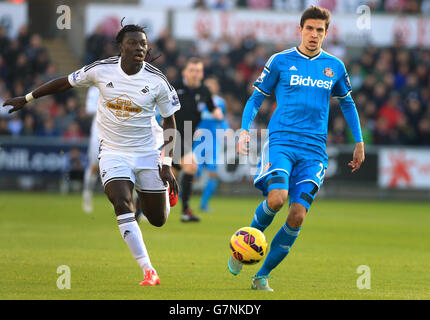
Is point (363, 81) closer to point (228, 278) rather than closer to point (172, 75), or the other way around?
point (172, 75)

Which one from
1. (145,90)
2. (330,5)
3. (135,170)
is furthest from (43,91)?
(330,5)

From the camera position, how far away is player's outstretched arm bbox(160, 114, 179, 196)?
798 centimetres

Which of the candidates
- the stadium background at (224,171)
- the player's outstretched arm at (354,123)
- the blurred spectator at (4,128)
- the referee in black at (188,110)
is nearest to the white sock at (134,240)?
the stadium background at (224,171)

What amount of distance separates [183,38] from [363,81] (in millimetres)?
6493

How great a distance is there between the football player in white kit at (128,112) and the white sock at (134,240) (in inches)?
1.7

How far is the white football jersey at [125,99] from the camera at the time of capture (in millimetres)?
7926

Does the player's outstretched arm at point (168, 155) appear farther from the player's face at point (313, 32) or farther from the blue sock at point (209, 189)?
the blue sock at point (209, 189)

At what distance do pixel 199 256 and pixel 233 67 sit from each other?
16529 millimetres

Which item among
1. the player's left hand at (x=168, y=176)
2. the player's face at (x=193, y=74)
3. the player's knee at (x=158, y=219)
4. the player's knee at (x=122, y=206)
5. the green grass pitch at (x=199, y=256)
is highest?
the player's face at (x=193, y=74)

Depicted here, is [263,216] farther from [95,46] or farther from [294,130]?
[95,46]

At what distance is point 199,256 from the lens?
33.4 ft

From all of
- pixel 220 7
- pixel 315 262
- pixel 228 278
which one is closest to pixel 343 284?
pixel 228 278

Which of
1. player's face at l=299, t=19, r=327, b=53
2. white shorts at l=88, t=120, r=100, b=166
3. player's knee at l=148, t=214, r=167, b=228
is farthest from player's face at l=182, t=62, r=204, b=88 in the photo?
player's face at l=299, t=19, r=327, b=53

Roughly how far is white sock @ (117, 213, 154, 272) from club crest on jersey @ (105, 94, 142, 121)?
1046 mm
